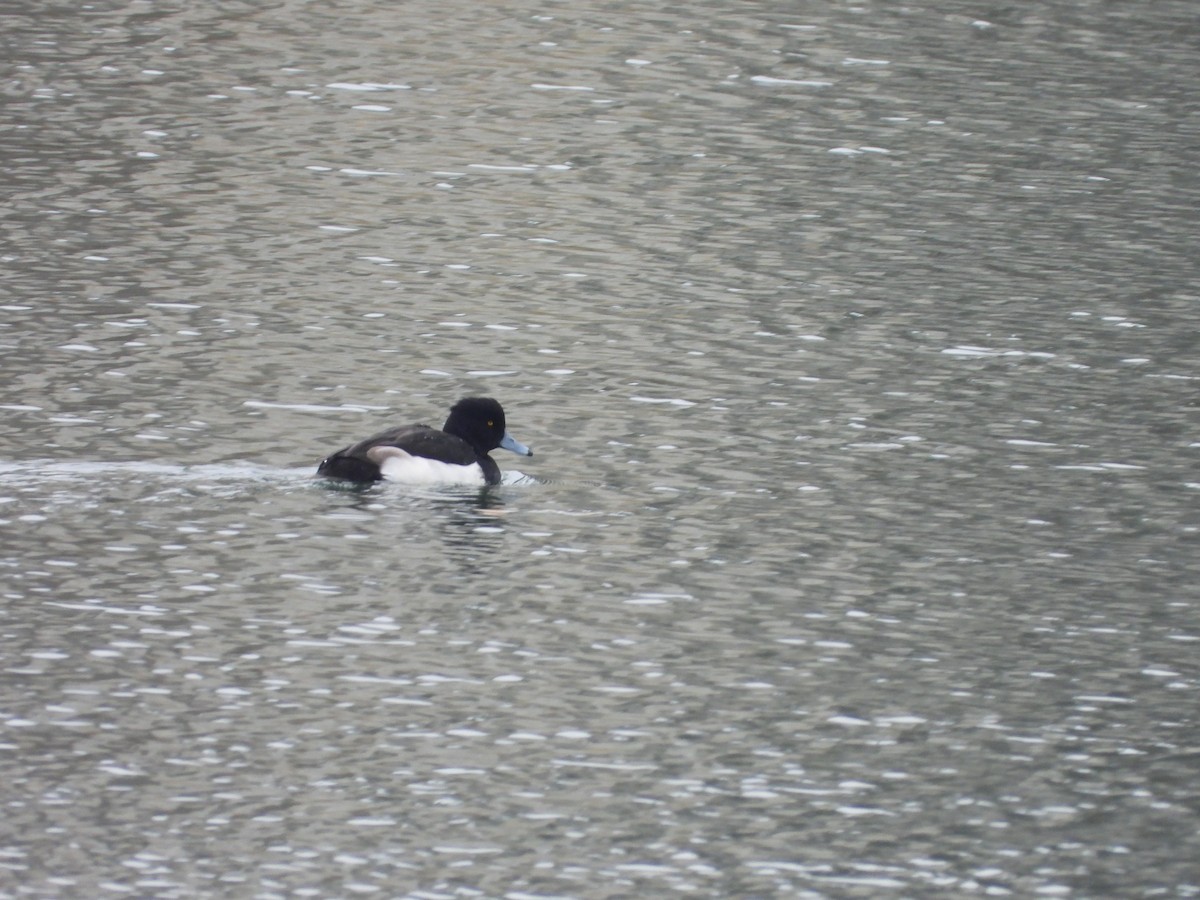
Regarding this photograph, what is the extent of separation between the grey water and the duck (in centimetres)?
19

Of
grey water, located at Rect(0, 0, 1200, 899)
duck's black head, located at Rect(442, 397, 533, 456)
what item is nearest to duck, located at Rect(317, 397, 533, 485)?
duck's black head, located at Rect(442, 397, 533, 456)

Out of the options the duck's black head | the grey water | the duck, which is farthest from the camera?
the duck's black head

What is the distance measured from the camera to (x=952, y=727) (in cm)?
1213

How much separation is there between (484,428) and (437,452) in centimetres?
59

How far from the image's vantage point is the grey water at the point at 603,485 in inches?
424

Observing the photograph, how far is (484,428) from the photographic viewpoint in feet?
54.3

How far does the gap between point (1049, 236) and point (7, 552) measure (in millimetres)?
13449

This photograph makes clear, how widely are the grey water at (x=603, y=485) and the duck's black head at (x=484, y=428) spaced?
0.28 metres

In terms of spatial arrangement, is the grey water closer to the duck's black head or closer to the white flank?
the white flank

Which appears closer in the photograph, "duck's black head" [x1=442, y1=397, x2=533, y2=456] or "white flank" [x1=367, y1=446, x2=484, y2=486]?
"white flank" [x1=367, y1=446, x2=484, y2=486]

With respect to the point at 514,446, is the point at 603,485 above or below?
below

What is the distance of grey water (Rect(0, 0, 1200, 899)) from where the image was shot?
424 inches

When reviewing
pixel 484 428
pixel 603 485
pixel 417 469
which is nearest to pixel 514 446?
pixel 484 428

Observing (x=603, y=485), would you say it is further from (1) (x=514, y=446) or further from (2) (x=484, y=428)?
(2) (x=484, y=428)
